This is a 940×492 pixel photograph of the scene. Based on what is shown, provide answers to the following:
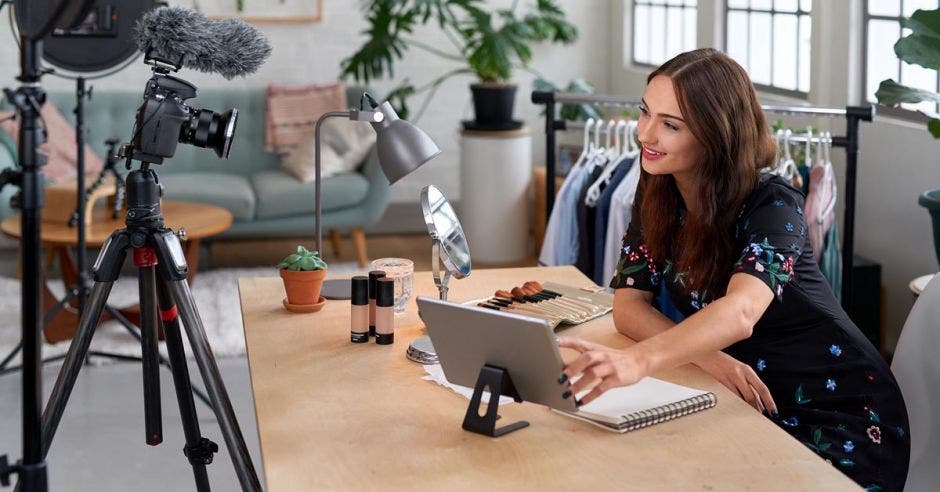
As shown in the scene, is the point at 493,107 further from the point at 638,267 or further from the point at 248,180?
the point at 638,267

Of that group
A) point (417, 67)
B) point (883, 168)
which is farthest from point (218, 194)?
point (883, 168)

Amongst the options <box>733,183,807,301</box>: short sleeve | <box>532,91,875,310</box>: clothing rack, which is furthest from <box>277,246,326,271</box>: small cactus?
<box>532,91,875,310</box>: clothing rack

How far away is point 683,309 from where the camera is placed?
2387 mm

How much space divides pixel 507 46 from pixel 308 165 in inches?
45.2

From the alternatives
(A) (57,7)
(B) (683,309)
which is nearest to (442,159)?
(B) (683,309)

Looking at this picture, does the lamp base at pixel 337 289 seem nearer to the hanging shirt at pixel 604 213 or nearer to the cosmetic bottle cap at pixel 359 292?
the cosmetic bottle cap at pixel 359 292

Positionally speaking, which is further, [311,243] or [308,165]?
[311,243]

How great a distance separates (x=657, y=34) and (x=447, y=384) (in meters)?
5.17

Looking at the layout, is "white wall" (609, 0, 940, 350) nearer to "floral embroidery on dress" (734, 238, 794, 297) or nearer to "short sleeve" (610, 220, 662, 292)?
"short sleeve" (610, 220, 662, 292)

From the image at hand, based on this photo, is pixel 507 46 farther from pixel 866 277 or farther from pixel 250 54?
pixel 250 54

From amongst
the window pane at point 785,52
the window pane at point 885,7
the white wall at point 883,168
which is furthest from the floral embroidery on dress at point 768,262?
the window pane at point 785,52

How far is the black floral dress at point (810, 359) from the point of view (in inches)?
83.4

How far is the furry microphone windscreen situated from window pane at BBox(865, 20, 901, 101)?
3.00 meters

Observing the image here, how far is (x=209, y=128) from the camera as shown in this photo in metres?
2.20
